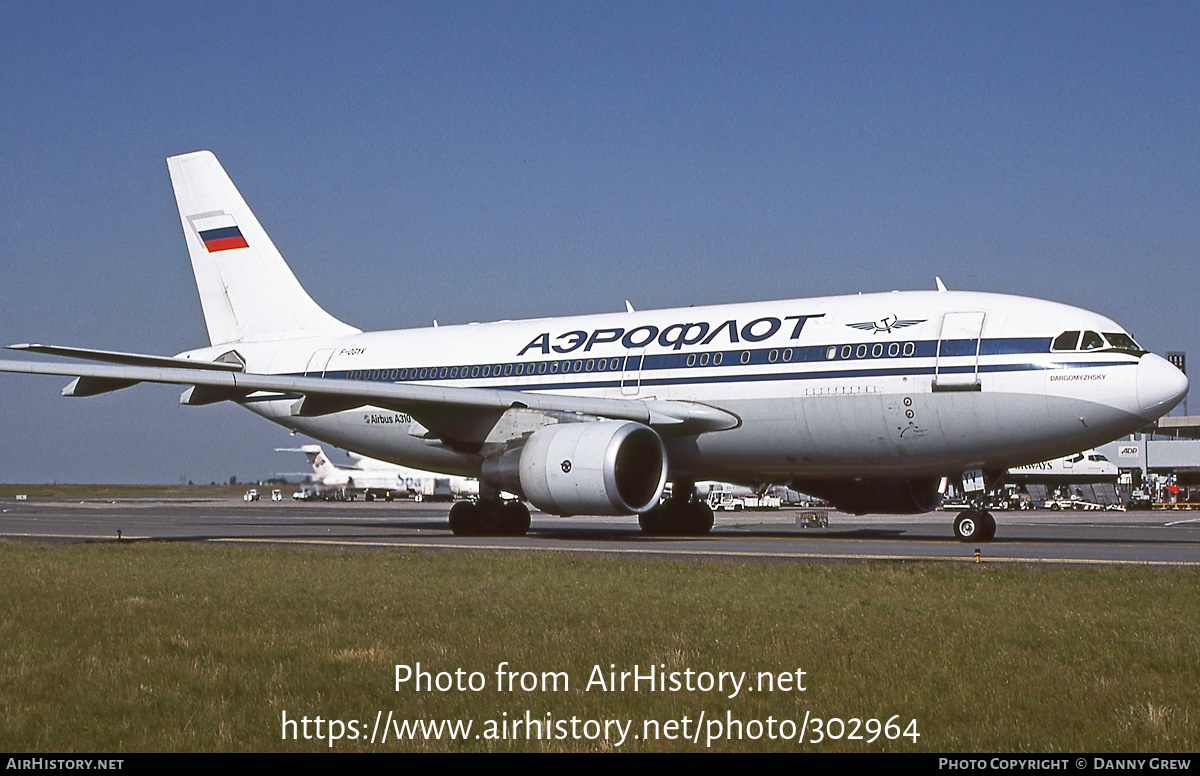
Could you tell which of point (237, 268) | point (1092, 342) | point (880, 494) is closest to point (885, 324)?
point (1092, 342)

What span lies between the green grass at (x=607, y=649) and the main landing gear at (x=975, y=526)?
6909 millimetres

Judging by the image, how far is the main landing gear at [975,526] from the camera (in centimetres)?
2145

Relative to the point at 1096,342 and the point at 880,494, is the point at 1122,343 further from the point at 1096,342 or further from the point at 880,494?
the point at 880,494

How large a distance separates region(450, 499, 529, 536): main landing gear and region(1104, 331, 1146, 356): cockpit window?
37.1 feet

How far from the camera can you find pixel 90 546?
1958 cm

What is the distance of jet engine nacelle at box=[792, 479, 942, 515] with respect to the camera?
945 inches

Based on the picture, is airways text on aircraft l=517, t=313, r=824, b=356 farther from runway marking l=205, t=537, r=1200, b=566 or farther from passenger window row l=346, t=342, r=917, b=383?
runway marking l=205, t=537, r=1200, b=566

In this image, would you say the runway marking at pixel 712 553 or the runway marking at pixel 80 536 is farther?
the runway marking at pixel 80 536

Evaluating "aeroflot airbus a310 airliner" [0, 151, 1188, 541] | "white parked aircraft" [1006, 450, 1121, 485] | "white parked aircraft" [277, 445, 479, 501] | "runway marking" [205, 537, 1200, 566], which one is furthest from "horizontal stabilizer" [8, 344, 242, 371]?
"white parked aircraft" [1006, 450, 1121, 485]

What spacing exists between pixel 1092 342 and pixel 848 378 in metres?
4.05

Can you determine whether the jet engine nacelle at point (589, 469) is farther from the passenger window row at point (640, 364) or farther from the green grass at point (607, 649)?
the green grass at point (607, 649)

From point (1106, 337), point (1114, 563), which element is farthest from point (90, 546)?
point (1106, 337)

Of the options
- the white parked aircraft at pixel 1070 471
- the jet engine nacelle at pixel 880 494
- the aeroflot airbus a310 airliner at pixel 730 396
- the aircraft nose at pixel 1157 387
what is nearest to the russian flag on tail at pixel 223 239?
the aeroflot airbus a310 airliner at pixel 730 396

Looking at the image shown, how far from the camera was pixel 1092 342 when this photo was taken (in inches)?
796
